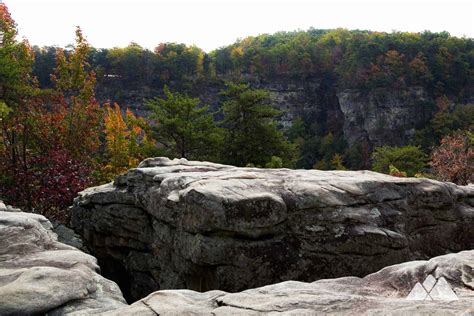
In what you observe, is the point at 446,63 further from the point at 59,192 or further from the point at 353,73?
the point at 59,192

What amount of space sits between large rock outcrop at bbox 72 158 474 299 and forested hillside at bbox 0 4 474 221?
19.9 ft

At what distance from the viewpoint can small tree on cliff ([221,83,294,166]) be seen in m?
19.9

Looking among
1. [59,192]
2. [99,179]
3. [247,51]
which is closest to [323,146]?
[247,51]

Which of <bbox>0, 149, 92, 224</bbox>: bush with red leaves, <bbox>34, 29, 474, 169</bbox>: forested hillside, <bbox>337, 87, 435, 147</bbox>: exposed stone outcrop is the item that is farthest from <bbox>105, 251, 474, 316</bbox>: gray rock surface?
<bbox>337, 87, 435, 147</bbox>: exposed stone outcrop

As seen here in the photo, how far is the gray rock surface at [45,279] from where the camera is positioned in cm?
412

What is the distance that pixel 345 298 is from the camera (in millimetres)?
4008

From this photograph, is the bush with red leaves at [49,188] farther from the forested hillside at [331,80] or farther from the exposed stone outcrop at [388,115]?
the exposed stone outcrop at [388,115]

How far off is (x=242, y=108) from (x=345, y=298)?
1659 centimetres

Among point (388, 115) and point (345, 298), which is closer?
point (345, 298)

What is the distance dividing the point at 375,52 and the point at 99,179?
5388 centimetres

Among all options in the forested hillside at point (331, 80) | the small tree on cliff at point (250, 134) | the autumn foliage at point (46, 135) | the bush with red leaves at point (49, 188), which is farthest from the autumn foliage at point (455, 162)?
the forested hillside at point (331, 80)

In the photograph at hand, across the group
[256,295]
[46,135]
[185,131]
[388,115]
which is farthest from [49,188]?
[388,115]

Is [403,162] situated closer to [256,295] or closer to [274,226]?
[274,226]

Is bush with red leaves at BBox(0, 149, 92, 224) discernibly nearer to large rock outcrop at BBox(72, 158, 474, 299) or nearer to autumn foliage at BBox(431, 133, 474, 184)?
large rock outcrop at BBox(72, 158, 474, 299)
